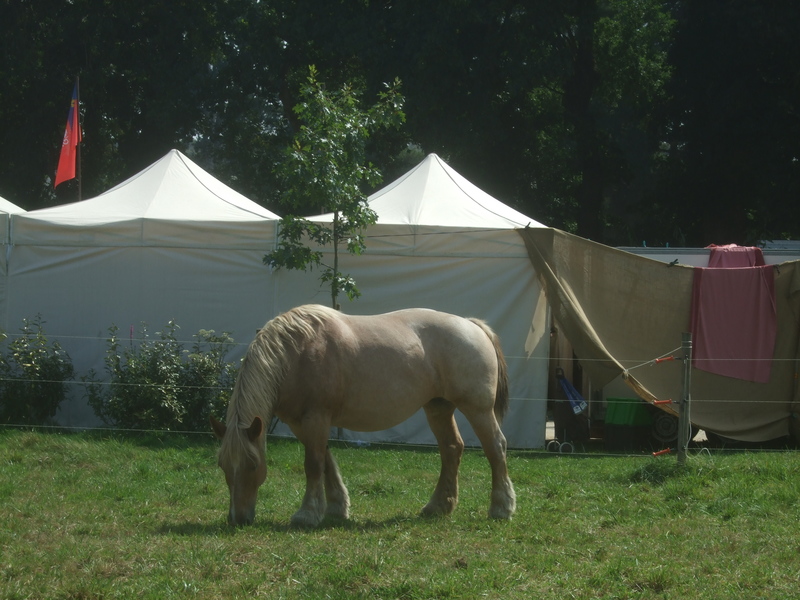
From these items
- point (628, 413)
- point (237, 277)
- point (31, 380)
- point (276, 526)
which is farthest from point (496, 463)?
point (31, 380)

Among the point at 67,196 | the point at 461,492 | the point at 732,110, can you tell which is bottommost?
the point at 461,492

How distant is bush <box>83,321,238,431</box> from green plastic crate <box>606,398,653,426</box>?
14.2ft

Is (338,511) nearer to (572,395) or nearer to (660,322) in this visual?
(572,395)

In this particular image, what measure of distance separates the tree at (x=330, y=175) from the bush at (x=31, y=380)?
273cm

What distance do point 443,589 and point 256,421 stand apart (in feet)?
5.58

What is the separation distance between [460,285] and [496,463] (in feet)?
14.0

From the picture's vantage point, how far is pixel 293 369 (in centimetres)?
582

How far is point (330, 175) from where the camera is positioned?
9531 millimetres

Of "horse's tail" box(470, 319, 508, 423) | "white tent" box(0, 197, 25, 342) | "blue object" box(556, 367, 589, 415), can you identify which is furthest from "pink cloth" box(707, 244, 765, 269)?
"white tent" box(0, 197, 25, 342)

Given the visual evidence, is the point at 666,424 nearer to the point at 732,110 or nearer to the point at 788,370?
the point at 788,370

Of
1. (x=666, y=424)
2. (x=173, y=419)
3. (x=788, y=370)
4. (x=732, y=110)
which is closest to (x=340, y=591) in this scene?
(x=173, y=419)

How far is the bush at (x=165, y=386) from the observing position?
9453 millimetres

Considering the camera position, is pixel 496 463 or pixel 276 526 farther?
pixel 496 463

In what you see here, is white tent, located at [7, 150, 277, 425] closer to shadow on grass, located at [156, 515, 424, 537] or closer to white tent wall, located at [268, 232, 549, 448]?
white tent wall, located at [268, 232, 549, 448]
